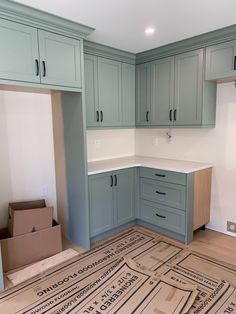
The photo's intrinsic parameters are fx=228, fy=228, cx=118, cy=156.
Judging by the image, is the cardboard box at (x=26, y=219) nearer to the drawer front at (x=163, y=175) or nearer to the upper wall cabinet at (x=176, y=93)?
the drawer front at (x=163, y=175)

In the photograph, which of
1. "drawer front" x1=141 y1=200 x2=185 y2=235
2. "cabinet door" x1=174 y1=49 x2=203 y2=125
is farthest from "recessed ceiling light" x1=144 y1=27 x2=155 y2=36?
"drawer front" x1=141 y1=200 x2=185 y2=235

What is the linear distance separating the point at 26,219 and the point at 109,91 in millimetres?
1909

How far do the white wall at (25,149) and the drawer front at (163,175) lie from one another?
123cm

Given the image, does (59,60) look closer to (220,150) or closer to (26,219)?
(26,219)

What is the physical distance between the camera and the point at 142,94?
339 cm

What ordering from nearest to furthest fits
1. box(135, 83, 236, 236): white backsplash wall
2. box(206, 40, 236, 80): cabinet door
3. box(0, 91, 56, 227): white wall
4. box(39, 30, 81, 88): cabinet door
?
1. box(39, 30, 81, 88): cabinet door
2. box(206, 40, 236, 80): cabinet door
3. box(0, 91, 56, 227): white wall
4. box(135, 83, 236, 236): white backsplash wall

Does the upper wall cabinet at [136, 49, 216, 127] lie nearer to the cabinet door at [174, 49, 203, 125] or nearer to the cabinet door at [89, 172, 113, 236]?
the cabinet door at [174, 49, 203, 125]

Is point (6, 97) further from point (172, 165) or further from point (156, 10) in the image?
point (172, 165)

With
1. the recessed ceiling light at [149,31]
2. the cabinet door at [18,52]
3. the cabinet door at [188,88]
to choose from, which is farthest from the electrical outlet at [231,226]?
the cabinet door at [18,52]

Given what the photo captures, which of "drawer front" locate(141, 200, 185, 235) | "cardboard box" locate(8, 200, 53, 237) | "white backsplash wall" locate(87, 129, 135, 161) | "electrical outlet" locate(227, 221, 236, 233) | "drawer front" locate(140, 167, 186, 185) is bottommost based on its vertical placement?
"electrical outlet" locate(227, 221, 236, 233)

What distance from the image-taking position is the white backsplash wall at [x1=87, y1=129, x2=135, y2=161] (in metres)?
3.31

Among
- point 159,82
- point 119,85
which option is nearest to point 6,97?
point 119,85

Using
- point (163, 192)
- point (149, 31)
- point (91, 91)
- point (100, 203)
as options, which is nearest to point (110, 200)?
point (100, 203)

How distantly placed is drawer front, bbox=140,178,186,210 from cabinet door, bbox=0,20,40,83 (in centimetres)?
184
